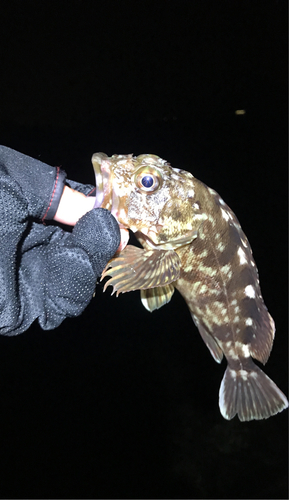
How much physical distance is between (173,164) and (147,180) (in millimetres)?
2621

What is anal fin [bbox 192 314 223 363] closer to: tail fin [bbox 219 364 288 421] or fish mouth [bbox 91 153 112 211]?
tail fin [bbox 219 364 288 421]

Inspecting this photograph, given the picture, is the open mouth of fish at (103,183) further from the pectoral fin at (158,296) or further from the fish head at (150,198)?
the pectoral fin at (158,296)

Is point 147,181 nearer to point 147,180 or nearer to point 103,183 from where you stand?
point 147,180

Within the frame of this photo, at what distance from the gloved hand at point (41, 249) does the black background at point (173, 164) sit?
2.24 m

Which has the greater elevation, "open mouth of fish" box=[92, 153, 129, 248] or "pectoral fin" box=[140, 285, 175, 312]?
"open mouth of fish" box=[92, 153, 129, 248]

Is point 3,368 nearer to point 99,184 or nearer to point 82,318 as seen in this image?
point 82,318

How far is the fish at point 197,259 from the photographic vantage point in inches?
58.9

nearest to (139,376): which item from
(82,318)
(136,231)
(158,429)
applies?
(158,429)

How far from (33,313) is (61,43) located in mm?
2617

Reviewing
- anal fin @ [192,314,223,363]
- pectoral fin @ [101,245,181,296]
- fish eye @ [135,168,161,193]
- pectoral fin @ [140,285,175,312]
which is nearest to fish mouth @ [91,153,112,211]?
fish eye @ [135,168,161,193]

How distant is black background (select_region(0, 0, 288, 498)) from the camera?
10.2ft

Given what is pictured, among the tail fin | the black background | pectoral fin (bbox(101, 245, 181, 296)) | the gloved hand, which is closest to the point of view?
the gloved hand

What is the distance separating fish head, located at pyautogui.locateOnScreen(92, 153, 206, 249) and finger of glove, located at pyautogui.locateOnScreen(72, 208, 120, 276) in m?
0.17

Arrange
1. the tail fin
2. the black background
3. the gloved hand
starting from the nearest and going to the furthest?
1. the gloved hand
2. the tail fin
3. the black background
